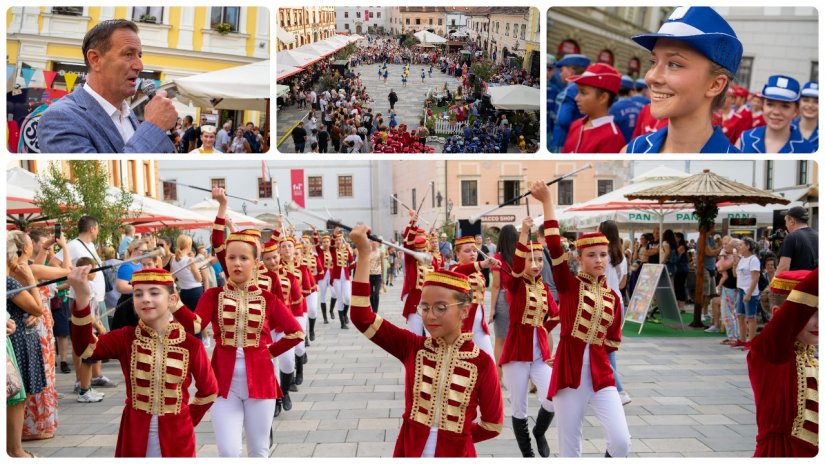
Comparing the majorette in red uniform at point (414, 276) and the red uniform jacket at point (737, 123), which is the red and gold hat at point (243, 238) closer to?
the red uniform jacket at point (737, 123)

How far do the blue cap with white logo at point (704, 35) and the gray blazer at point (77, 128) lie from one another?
2.63 m

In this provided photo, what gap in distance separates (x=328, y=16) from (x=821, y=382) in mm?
2949

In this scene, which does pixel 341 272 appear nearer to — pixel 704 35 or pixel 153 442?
pixel 153 442

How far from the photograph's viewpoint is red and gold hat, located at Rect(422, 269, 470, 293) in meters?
3.50

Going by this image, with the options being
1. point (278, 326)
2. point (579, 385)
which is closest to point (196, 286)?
point (278, 326)

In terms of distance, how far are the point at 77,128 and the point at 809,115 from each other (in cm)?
371

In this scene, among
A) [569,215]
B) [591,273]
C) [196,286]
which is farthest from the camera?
[569,215]

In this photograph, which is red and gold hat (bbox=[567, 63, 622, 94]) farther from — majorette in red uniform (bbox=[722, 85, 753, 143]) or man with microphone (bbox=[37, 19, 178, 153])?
man with microphone (bbox=[37, 19, 178, 153])

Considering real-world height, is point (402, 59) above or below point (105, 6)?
below

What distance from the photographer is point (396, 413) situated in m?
6.20

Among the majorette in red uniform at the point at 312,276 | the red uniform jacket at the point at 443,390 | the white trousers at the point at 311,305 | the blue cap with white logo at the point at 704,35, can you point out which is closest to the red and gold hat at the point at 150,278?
the red uniform jacket at the point at 443,390

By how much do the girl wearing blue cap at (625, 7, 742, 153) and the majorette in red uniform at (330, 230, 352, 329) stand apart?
30.3 feet

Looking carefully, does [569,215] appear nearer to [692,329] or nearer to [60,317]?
[692,329]

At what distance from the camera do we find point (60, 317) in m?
7.39
